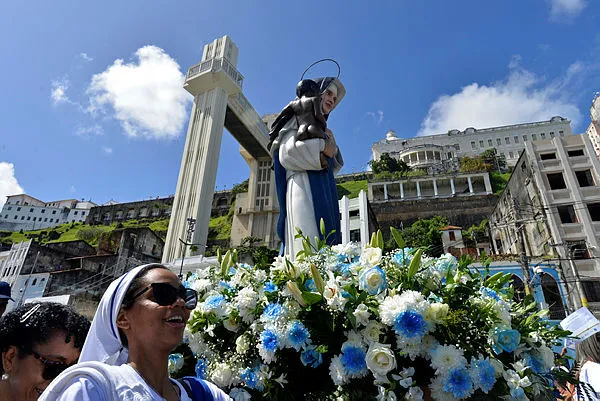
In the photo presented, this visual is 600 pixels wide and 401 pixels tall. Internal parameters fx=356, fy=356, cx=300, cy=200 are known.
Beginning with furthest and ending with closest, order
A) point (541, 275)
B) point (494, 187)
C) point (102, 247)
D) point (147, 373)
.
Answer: point (494, 187)
point (102, 247)
point (541, 275)
point (147, 373)

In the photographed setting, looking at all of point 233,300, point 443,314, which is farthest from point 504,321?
point 233,300

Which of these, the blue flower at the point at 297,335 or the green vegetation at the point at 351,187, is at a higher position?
the green vegetation at the point at 351,187

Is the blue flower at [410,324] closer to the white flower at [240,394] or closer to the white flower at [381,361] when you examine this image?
the white flower at [381,361]

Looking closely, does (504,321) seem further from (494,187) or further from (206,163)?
(494,187)

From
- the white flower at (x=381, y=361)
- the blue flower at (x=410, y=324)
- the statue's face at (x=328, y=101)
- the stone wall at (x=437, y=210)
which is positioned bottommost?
the white flower at (x=381, y=361)

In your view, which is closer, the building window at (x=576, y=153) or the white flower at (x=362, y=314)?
the white flower at (x=362, y=314)

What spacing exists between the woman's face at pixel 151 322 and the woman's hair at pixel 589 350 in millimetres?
3413

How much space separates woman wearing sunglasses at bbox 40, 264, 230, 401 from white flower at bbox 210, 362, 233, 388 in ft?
0.90

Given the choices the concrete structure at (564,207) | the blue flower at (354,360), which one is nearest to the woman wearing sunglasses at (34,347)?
the blue flower at (354,360)

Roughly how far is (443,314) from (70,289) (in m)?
30.1

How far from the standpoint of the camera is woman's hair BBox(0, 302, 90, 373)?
80.9 inches

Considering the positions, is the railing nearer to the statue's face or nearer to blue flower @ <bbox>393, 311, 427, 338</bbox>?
the statue's face

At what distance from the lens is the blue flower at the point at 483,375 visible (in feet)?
5.12

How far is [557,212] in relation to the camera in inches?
892
